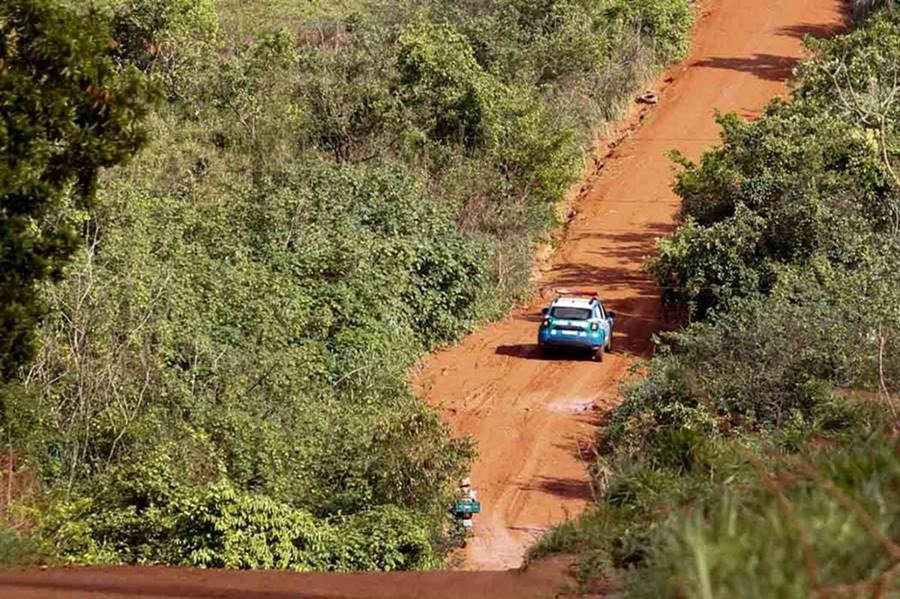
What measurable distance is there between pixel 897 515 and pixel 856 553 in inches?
16.9

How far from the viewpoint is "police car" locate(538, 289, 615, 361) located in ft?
80.8

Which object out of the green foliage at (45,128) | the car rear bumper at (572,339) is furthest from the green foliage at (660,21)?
the green foliage at (45,128)

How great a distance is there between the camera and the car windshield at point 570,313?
2478 centimetres

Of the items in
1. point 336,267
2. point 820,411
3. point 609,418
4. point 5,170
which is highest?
point 5,170

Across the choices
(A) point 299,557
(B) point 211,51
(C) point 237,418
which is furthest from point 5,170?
(B) point 211,51

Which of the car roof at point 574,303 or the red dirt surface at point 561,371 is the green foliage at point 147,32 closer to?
the red dirt surface at point 561,371

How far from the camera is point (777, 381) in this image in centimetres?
1681

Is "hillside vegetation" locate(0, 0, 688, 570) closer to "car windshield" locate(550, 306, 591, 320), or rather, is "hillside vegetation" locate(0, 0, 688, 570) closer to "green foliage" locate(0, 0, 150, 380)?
"green foliage" locate(0, 0, 150, 380)

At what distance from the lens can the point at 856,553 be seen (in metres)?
4.58

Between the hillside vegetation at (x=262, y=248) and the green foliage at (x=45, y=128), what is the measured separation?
2 centimetres

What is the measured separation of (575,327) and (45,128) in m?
13.8

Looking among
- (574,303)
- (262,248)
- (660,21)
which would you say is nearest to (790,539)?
(262,248)

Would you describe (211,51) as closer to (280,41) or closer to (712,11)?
(280,41)

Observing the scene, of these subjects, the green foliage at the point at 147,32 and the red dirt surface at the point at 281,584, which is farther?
the green foliage at the point at 147,32
